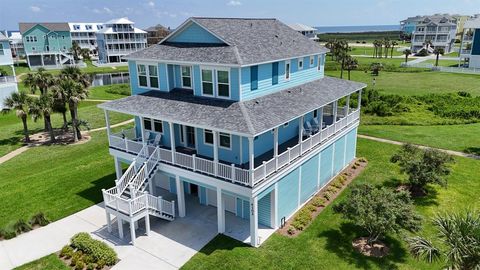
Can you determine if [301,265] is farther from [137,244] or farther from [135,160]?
[135,160]

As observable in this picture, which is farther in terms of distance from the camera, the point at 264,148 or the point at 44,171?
the point at 44,171

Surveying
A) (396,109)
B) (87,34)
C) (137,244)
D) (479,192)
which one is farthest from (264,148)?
(87,34)

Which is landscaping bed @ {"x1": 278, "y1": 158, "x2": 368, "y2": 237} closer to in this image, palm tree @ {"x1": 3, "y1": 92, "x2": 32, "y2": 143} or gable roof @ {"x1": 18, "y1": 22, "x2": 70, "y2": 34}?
palm tree @ {"x1": 3, "y1": 92, "x2": 32, "y2": 143}

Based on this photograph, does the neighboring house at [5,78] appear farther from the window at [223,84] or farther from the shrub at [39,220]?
the window at [223,84]

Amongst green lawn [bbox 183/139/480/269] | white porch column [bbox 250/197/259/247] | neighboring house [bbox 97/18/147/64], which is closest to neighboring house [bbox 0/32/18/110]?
green lawn [bbox 183/139/480/269]

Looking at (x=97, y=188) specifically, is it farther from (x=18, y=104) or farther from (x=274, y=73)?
(x=18, y=104)

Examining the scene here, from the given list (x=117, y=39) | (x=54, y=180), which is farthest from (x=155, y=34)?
(x=54, y=180)
